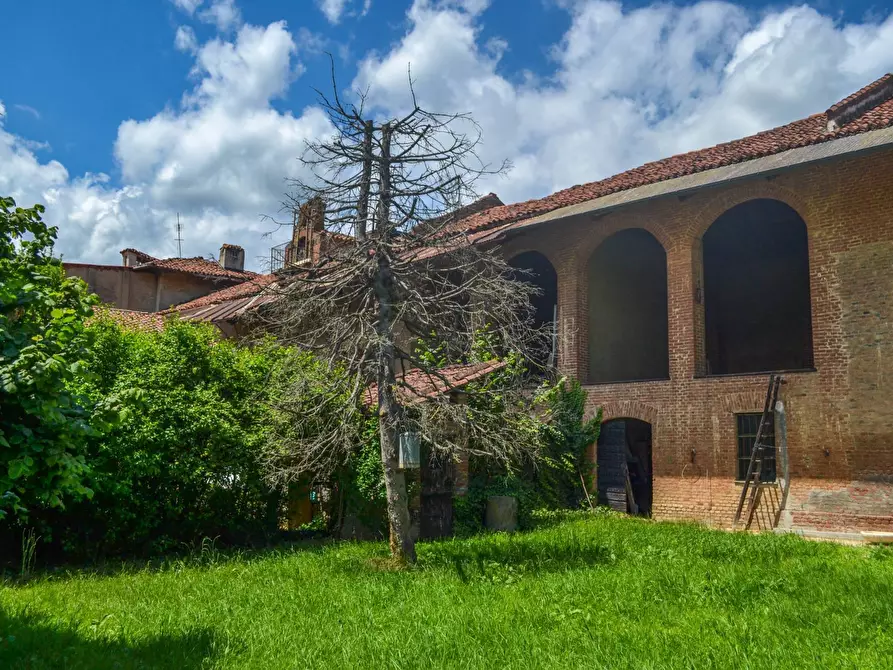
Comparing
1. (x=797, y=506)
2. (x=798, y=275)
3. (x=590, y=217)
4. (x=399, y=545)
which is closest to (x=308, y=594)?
(x=399, y=545)

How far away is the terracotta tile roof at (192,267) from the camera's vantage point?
1185 inches

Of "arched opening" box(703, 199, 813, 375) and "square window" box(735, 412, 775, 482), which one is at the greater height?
"arched opening" box(703, 199, 813, 375)

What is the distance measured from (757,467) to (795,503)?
968mm

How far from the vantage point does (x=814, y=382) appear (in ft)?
50.2

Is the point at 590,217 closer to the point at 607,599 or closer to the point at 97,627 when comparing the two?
the point at 607,599

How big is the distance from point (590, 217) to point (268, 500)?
1076 centimetres

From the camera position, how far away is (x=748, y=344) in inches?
1013

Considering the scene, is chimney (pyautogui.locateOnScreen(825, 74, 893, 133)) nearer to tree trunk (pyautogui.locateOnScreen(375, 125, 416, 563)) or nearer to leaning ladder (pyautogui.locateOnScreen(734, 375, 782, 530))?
leaning ladder (pyautogui.locateOnScreen(734, 375, 782, 530))

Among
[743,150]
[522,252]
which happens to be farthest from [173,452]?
[743,150]

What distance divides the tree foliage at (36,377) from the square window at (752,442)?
13.7 m

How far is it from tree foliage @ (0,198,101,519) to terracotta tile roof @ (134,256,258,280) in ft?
82.4

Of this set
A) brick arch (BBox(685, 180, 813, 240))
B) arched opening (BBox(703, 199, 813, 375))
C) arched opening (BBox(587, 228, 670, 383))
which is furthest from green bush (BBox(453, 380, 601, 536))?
arched opening (BBox(703, 199, 813, 375))

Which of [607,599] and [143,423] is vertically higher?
[143,423]

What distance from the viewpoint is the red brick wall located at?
47.5ft
